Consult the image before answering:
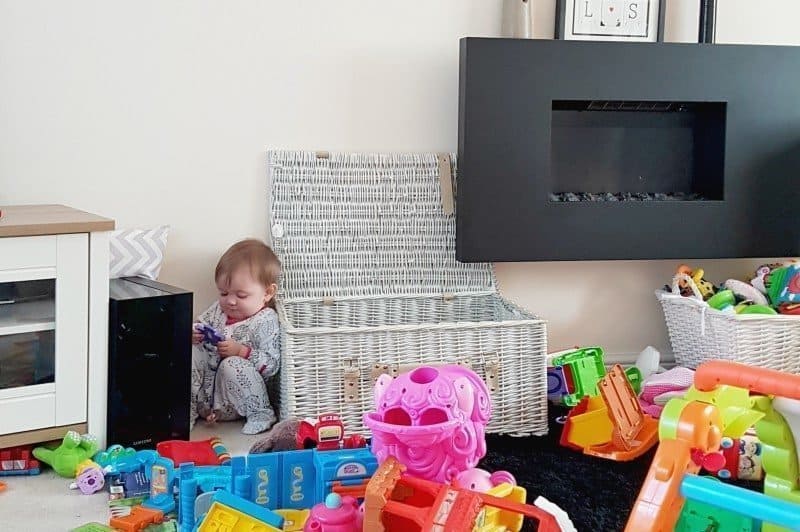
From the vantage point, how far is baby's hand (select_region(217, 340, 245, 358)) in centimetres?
246

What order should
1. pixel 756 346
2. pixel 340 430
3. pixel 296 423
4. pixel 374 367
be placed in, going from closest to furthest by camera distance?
pixel 340 430 < pixel 296 423 < pixel 374 367 < pixel 756 346

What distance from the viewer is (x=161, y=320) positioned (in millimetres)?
A: 2227

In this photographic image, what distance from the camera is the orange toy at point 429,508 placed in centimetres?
152

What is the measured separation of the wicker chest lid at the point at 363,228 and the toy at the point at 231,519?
3.34 feet

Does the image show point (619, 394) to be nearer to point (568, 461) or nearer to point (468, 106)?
point (568, 461)

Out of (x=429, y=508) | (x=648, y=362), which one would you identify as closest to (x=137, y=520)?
(x=429, y=508)

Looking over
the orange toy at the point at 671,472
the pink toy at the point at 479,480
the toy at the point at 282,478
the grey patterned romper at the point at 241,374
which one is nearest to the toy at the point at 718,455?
the orange toy at the point at 671,472

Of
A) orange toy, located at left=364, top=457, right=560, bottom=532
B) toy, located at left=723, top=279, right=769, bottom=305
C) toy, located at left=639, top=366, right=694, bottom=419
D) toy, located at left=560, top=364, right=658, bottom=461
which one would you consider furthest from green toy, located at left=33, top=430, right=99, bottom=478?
toy, located at left=723, top=279, right=769, bottom=305

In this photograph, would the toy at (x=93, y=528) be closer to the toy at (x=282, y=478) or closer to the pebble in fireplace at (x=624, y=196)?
the toy at (x=282, y=478)

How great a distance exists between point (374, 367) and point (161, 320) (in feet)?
1.64

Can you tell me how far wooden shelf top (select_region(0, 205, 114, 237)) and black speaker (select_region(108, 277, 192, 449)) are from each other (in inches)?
6.7

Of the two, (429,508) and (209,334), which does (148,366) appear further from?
(429,508)

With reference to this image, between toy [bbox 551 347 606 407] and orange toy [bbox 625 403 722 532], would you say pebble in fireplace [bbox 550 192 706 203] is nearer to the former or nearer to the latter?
toy [bbox 551 347 606 407]

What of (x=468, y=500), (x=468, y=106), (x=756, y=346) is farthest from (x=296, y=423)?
(x=756, y=346)
